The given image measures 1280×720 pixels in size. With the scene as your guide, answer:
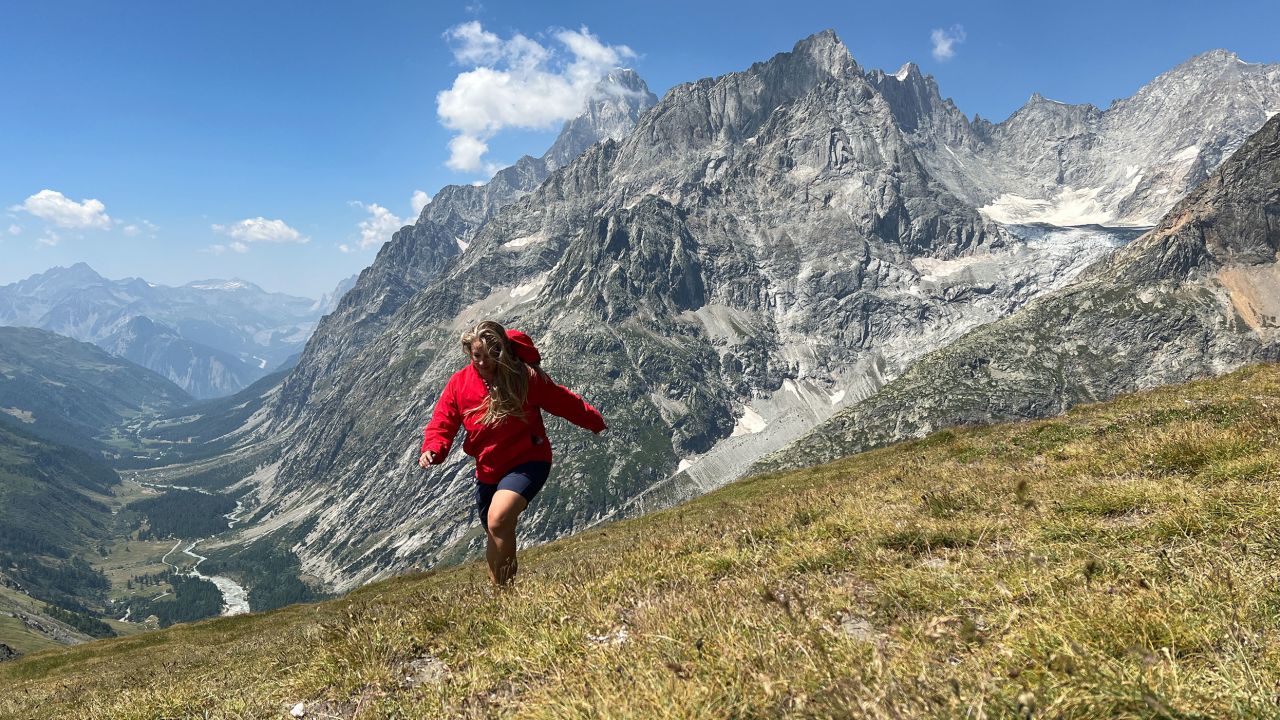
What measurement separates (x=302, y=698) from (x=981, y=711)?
6.20 meters

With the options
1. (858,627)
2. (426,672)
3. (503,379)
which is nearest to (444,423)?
(503,379)

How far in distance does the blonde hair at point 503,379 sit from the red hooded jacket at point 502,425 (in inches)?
5.0

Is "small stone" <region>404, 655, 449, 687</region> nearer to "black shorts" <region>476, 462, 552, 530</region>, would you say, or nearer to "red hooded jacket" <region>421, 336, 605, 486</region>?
"black shorts" <region>476, 462, 552, 530</region>

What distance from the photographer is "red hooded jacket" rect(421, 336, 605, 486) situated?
344 inches

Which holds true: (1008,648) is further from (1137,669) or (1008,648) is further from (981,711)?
(981,711)

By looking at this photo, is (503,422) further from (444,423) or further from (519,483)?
(444,423)

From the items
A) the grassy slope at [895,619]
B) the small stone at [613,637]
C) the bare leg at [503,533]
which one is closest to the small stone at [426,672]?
the grassy slope at [895,619]

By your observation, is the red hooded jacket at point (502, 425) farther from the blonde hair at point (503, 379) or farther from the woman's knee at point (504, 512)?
the woman's knee at point (504, 512)

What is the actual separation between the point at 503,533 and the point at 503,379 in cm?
221

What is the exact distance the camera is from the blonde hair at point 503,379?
→ 8469mm

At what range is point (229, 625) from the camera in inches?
2015

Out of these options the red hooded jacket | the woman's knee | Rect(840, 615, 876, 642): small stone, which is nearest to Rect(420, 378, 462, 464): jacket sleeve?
the red hooded jacket

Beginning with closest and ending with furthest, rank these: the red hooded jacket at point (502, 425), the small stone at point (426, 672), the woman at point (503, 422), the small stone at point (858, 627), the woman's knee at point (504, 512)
Answer: 1. the small stone at point (858, 627)
2. the small stone at point (426, 672)
3. the woman's knee at point (504, 512)
4. the woman at point (503, 422)
5. the red hooded jacket at point (502, 425)

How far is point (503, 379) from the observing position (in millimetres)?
8492
